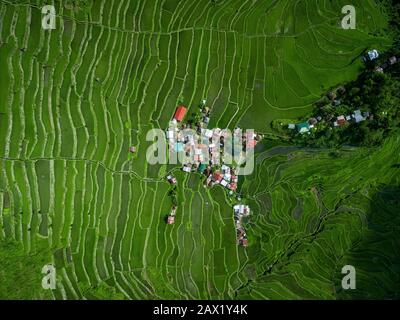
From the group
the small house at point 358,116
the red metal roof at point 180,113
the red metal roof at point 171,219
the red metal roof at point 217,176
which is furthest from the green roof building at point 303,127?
the red metal roof at point 171,219

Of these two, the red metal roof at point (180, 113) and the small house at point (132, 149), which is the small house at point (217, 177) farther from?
the small house at point (132, 149)

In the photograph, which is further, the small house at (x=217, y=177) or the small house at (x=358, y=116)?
the small house at (x=358, y=116)

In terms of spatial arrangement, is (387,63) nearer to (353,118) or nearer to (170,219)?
(353,118)

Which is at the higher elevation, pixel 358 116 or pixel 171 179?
pixel 358 116

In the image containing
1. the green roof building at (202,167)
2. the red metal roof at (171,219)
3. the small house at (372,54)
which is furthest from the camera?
the small house at (372,54)

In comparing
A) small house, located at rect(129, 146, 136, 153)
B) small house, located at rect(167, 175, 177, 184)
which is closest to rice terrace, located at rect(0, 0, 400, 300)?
small house, located at rect(129, 146, 136, 153)

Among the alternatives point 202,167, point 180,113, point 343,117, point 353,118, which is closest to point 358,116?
point 353,118

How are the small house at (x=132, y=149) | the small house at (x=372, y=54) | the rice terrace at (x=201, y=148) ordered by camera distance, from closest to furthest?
the rice terrace at (x=201, y=148) → the small house at (x=132, y=149) → the small house at (x=372, y=54)
